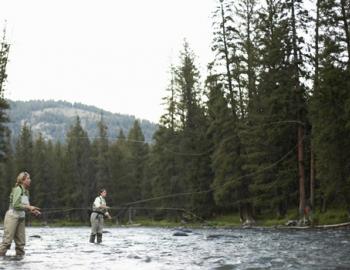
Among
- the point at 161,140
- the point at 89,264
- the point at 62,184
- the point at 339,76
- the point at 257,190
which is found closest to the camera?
the point at 89,264

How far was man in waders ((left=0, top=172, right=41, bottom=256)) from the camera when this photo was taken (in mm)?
14008

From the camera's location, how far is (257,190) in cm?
4194

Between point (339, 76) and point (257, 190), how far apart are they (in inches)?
548

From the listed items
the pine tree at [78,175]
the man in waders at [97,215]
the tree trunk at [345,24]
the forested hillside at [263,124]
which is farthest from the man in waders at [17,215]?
the pine tree at [78,175]

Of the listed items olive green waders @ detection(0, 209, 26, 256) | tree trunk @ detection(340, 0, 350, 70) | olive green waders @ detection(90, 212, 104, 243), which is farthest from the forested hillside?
olive green waders @ detection(0, 209, 26, 256)

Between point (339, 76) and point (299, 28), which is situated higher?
point (299, 28)

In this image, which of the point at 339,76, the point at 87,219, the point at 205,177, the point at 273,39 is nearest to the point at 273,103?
the point at 273,39

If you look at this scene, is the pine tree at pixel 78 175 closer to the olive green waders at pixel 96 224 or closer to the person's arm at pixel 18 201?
the olive green waders at pixel 96 224

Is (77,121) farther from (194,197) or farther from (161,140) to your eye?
(194,197)

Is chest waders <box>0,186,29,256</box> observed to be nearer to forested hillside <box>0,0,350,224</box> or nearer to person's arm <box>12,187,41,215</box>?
person's arm <box>12,187,41,215</box>

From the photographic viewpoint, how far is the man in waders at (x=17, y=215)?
1401 centimetres

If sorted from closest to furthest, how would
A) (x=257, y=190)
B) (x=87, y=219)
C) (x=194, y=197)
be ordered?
(x=257, y=190)
(x=194, y=197)
(x=87, y=219)

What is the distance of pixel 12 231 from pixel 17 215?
1.46 feet

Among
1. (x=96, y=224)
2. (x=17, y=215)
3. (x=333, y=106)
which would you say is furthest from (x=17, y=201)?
(x=333, y=106)
